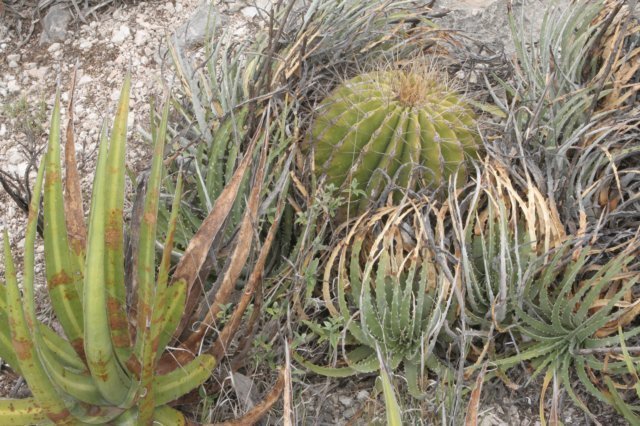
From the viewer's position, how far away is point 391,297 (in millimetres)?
1912

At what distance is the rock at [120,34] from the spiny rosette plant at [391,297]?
4.92 feet

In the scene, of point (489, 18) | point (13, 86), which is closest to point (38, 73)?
point (13, 86)

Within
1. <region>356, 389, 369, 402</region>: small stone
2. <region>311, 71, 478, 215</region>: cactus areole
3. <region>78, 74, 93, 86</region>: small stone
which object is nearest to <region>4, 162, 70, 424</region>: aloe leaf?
<region>356, 389, 369, 402</region>: small stone

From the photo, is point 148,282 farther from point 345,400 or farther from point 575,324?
point 575,324

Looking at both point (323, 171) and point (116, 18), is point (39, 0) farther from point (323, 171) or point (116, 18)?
point (323, 171)

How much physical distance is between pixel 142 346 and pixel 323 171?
2.65 ft

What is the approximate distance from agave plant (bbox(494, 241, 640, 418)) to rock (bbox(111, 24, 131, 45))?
1.93m

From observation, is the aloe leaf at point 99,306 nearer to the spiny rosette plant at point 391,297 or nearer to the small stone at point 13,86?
the spiny rosette plant at point 391,297

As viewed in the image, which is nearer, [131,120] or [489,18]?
[131,120]

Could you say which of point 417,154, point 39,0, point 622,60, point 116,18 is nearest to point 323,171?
point 417,154

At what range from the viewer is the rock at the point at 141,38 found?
2957mm

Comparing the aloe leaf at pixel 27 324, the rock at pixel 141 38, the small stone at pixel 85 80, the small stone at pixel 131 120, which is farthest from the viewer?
the rock at pixel 141 38

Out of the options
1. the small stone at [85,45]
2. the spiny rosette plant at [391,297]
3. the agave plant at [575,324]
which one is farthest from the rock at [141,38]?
the agave plant at [575,324]

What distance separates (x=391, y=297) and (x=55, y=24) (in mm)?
1947
